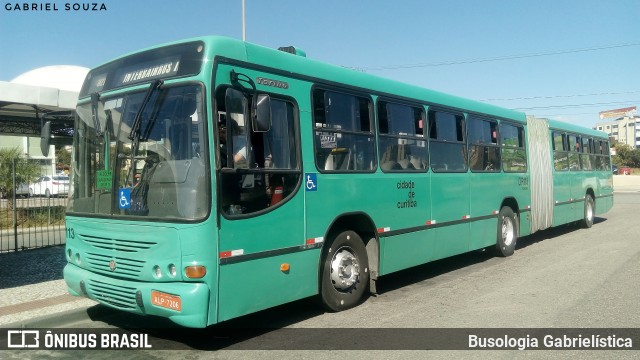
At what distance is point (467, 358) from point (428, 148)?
4079mm

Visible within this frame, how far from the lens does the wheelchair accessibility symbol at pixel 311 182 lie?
5926 mm

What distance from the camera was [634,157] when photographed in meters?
81.8

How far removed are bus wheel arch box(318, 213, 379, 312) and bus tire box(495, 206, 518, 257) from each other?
443 centimetres

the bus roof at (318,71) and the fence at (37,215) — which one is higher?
the bus roof at (318,71)

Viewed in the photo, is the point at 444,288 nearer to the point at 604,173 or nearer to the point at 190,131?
the point at 190,131

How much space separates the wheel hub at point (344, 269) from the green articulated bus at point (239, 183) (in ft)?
0.08

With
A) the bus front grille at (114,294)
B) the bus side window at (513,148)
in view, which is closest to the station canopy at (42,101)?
the bus front grille at (114,294)

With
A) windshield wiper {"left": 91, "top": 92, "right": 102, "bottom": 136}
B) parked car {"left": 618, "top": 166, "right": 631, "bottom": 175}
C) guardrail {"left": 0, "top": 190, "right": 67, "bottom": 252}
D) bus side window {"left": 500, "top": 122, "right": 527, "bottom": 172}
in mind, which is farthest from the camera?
parked car {"left": 618, "top": 166, "right": 631, "bottom": 175}

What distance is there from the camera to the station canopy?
7.47m

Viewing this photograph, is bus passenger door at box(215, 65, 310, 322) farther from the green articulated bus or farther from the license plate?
the license plate

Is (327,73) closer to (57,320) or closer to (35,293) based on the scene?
(57,320)

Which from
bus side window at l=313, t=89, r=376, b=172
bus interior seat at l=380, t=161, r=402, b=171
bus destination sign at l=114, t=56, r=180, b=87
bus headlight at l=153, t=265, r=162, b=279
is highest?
bus destination sign at l=114, t=56, r=180, b=87

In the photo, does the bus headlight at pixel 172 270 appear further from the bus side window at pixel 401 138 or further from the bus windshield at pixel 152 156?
the bus side window at pixel 401 138

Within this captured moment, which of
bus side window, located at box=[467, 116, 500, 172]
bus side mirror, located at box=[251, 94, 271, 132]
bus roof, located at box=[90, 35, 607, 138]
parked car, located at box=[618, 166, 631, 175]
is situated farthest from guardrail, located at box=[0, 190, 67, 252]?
parked car, located at box=[618, 166, 631, 175]
